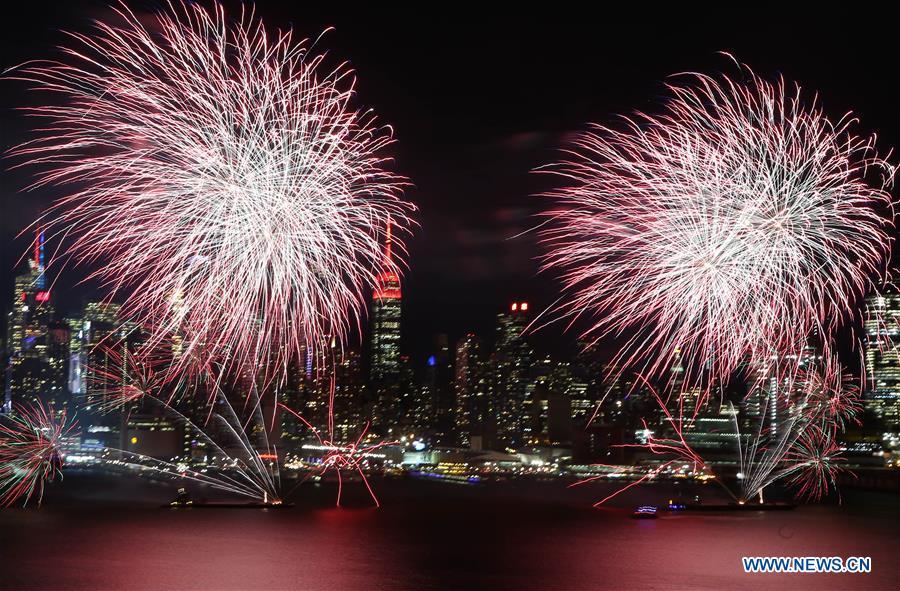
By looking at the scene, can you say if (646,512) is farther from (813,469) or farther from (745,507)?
(813,469)

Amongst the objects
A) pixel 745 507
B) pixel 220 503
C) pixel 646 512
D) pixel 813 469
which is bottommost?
pixel 745 507

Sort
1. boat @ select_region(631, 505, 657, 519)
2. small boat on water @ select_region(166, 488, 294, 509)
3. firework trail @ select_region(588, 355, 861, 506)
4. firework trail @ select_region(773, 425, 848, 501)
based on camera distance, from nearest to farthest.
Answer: firework trail @ select_region(588, 355, 861, 506)
small boat on water @ select_region(166, 488, 294, 509)
boat @ select_region(631, 505, 657, 519)
firework trail @ select_region(773, 425, 848, 501)

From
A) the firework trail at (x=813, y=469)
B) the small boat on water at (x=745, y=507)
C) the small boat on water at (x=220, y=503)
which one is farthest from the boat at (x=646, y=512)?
the small boat on water at (x=220, y=503)

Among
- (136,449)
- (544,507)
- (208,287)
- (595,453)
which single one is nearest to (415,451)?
(595,453)

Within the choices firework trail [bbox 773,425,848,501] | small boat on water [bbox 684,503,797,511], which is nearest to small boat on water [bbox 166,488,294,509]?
small boat on water [bbox 684,503,797,511]

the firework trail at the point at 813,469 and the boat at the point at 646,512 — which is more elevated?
the firework trail at the point at 813,469

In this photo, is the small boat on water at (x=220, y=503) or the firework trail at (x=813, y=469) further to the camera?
the firework trail at (x=813, y=469)

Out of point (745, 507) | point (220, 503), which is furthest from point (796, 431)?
point (220, 503)

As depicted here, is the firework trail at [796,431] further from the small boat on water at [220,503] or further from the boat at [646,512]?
the small boat on water at [220,503]

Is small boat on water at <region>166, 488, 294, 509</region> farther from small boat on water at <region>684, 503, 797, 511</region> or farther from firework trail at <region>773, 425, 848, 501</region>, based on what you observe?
firework trail at <region>773, 425, 848, 501</region>

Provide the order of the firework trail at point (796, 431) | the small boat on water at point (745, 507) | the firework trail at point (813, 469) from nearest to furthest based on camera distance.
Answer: the firework trail at point (796, 431) < the small boat on water at point (745, 507) < the firework trail at point (813, 469)

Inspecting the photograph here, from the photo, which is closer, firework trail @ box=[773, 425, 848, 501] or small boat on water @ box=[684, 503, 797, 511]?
small boat on water @ box=[684, 503, 797, 511]
